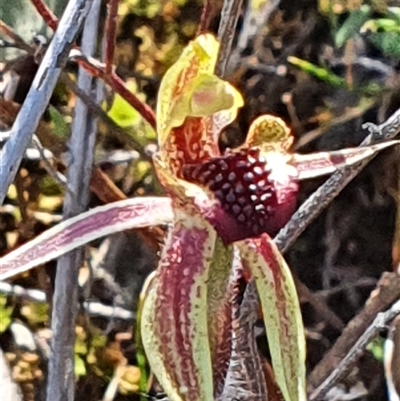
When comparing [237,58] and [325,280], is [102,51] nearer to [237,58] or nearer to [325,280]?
[237,58]

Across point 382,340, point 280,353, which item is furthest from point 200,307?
point 382,340

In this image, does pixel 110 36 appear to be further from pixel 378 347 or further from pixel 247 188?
pixel 378 347

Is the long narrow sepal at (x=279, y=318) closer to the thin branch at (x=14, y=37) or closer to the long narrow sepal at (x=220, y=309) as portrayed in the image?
the long narrow sepal at (x=220, y=309)

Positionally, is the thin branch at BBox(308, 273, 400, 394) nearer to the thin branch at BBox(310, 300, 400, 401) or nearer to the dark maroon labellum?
the thin branch at BBox(310, 300, 400, 401)

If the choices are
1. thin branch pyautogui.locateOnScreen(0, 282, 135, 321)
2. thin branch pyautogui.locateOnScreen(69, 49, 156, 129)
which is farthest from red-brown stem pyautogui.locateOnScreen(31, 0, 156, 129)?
thin branch pyautogui.locateOnScreen(0, 282, 135, 321)

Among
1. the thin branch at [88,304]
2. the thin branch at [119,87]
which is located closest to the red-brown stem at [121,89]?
the thin branch at [119,87]
